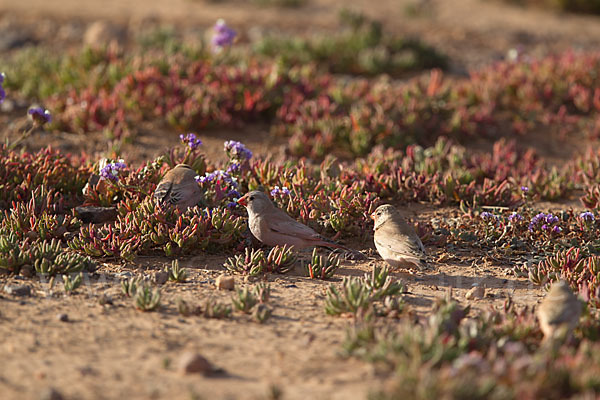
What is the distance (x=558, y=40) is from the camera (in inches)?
679

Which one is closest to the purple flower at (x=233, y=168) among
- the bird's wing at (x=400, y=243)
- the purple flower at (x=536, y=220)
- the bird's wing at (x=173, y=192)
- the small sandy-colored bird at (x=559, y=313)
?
the bird's wing at (x=173, y=192)

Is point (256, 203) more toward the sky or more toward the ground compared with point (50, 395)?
more toward the sky

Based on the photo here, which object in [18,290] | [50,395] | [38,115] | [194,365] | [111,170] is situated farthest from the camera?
[38,115]

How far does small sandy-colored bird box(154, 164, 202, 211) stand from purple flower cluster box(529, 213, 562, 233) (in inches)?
125

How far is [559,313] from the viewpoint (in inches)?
180

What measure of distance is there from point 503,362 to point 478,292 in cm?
180

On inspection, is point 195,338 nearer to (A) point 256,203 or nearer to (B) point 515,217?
(A) point 256,203

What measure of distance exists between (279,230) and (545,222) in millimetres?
2630

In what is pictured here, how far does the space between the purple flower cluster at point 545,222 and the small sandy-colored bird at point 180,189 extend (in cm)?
318

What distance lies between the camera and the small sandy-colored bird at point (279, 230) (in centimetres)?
624

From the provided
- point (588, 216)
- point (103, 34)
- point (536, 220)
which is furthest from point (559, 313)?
point (103, 34)

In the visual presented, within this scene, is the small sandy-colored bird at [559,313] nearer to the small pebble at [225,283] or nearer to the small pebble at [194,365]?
the small pebble at [194,365]

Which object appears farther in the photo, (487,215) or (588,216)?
(487,215)

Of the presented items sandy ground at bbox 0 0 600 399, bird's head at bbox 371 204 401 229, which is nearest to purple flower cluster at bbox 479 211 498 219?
sandy ground at bbox 0 0 600 399
